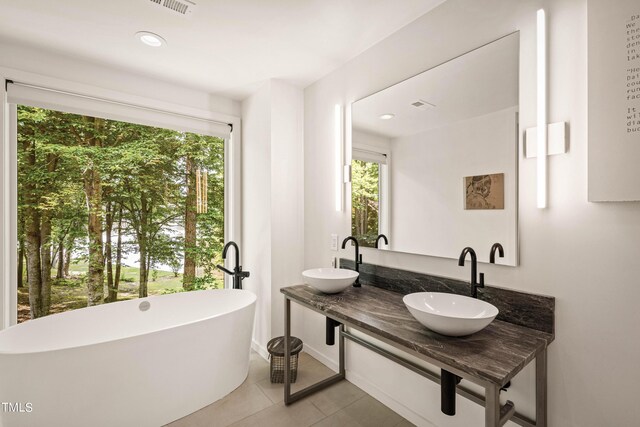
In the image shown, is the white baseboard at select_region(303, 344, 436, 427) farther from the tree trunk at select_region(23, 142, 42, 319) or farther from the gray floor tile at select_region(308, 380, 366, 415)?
the tree trunk at select_region(23, 142, 42, 319)

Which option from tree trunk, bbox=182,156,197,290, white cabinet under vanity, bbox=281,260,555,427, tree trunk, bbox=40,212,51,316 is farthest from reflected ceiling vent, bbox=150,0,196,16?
tree trunk, bbox=40,212,51,316

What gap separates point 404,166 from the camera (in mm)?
1984

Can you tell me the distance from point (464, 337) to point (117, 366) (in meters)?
1.83

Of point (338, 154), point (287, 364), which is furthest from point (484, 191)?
point (287, 364)

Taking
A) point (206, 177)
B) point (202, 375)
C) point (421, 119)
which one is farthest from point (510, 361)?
point (206, 177)

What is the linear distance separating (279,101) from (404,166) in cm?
142

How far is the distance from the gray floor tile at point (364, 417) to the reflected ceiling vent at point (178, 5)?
2.68 metres

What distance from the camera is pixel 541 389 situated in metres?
1.29

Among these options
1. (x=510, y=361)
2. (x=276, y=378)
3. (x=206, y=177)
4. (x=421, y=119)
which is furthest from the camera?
(x=206, y=177)

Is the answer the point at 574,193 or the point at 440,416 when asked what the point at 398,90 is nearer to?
the point at 574,193

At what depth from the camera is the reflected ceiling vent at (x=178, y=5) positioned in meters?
1.75

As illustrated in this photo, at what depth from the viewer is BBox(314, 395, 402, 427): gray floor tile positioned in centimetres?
186

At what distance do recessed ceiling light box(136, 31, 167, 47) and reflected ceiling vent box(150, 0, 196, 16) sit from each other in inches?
14.0

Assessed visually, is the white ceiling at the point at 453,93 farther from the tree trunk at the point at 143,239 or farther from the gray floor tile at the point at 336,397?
the tree trunk at the point at 143,239
